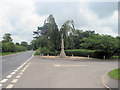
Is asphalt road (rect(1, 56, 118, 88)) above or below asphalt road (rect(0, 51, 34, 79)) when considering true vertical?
above

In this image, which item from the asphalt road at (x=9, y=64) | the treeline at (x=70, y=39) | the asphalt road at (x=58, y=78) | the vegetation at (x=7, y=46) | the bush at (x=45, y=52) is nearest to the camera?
the asphalt road at (x=58, y=78)

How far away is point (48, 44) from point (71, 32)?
6.56 metres

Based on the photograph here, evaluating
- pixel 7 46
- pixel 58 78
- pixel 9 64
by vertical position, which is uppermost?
pixel 7 46

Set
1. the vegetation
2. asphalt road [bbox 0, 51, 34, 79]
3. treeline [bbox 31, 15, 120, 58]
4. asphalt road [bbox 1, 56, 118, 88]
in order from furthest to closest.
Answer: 1. the vegetation
2. treeline [bbox 31, 15, 120, 58]
3. asphalt road [bbox 0, 51, 34, 79]
4. asphalt road [bbox 1, 56, 118, 88]

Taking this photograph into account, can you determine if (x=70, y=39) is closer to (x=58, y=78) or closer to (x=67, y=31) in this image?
(x=67, y=31)

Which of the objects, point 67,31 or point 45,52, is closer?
point 67,31

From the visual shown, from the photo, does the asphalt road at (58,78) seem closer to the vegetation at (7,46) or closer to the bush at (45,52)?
the bush at (45,52)

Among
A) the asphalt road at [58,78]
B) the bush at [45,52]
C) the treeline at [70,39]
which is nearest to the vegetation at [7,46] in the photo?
the bush at [45,52]

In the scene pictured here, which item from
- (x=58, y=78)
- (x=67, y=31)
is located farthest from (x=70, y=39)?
(x=58, y=78)

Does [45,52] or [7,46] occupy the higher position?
[7,46]

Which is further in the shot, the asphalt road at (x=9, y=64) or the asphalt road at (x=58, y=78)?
the asphalt road at (x=9, y=64)

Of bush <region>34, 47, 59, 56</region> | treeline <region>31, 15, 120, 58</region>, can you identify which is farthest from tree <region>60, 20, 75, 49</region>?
bush <region>34, 47, 59, 56</region>

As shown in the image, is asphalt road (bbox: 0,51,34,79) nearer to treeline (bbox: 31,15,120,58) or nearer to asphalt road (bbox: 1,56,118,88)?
asphalt road (bbox: 1,56,118,88)

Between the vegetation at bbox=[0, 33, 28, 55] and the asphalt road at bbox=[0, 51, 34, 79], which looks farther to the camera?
the vegetation at bbox=[0, 33, 28, 55]
